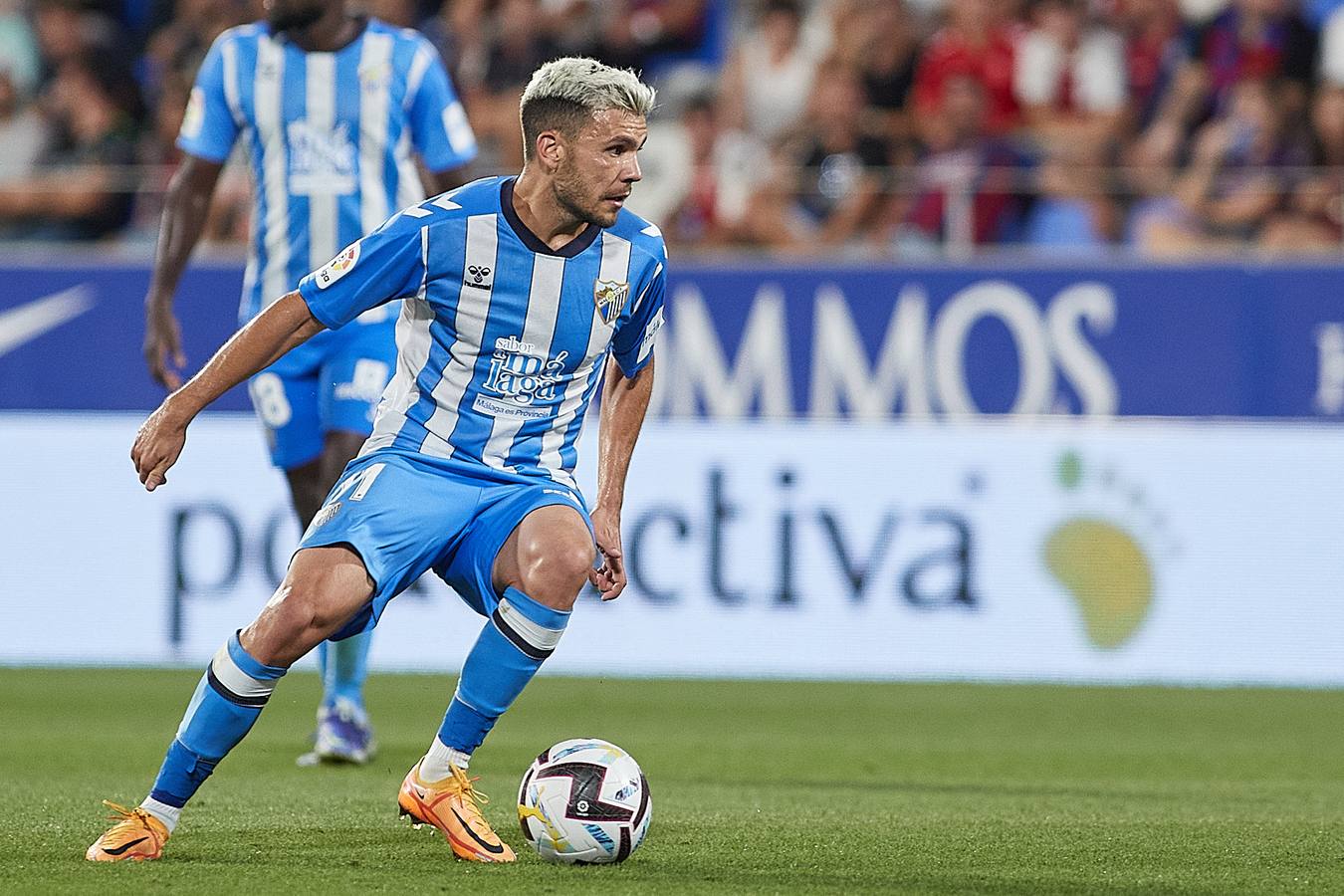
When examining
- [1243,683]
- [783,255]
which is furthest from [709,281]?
[1243,683]

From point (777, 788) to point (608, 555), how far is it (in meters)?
1.72

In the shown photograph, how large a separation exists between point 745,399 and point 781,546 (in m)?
2.60

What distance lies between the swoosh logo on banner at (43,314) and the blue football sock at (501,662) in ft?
26.4

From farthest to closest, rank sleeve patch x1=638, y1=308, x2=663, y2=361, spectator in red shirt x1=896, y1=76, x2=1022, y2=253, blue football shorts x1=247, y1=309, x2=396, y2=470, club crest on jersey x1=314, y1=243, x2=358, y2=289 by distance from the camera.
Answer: spectator in red shirt x1=896, y1=76, x2=1022, y2=253 < blue football shorts x1=247, y1=309, x2=396, y2=470 < sleeve patch x1=638, y1=308, x2=663, y2=361 < club crest on jersey x1=314, y1=243, x2=358, y2=289

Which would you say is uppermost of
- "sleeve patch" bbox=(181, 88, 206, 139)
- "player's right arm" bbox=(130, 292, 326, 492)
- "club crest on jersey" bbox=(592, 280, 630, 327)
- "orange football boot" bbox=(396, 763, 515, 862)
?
"sleeve patch" bbox=(181, 88, 206, 139)

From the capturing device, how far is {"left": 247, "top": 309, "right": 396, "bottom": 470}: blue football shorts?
6570mm

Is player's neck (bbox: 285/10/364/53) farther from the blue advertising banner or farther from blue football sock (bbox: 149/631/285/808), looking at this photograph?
the blue advertising banner

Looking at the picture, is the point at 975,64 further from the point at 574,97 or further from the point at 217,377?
the point at 217,377

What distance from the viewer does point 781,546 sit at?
9.46 m

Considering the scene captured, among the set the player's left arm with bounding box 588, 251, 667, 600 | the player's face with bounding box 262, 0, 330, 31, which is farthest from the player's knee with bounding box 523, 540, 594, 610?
the player's face with bounding box 262, 0, 330, 31

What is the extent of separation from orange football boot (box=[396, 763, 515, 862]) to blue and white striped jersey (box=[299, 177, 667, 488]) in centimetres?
74

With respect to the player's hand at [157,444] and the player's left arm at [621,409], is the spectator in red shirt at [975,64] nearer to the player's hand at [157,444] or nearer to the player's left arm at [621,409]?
the player's left arm at [621,409]

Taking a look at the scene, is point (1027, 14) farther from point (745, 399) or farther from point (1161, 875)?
point (1161, 875)

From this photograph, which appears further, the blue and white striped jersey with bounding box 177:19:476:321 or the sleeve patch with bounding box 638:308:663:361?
the blue and white striped jersey with bounding box 177:19:476:321
